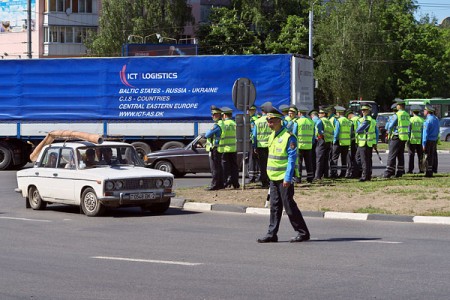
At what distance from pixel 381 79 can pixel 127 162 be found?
60820 millimetres

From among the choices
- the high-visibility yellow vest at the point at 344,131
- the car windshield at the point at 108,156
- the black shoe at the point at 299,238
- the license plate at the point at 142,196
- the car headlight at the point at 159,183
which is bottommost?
the black shoe at the point at 299,238

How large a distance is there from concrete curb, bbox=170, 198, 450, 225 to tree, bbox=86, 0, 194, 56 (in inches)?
2237

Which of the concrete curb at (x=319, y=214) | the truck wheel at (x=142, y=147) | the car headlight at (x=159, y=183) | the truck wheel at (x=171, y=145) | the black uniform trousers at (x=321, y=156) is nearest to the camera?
the concrete curb at (x=319, y=214)

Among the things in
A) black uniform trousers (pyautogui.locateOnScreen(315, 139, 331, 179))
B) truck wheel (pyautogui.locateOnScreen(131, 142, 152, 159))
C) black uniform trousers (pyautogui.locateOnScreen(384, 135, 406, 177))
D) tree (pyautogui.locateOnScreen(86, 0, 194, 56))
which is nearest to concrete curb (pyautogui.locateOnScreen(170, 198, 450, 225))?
black uniform trousers (pyautogui.locateOnScreen(315, 139, 331, 179))

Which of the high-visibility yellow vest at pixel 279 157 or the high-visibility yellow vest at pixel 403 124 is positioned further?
the high-visibility yellow vest at pixel 403 124

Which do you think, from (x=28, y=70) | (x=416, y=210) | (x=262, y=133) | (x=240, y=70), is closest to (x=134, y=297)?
(x=416, y=210)

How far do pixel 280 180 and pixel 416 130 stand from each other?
11719mm

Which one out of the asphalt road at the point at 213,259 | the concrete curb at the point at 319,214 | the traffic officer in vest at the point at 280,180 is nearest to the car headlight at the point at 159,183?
the asphalt road at the point at 213,259

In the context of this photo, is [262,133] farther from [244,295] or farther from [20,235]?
[244,295]

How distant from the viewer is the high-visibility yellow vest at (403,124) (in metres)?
24.1

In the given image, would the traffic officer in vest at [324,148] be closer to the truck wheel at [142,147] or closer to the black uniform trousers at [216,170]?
the black uniform trousers at [216,170]

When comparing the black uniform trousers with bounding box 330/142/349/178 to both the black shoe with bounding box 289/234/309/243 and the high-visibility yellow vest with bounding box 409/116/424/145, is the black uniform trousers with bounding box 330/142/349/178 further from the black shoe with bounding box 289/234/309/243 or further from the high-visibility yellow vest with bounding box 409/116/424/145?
the black shoe with bounding box 289/234/309/243

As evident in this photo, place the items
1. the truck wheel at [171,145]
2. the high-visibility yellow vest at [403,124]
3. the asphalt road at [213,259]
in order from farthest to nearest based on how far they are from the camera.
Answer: the truck wheel at [171,145] → the high-visibility yellow vest at [403,124] → the asphalt road at [213,259]

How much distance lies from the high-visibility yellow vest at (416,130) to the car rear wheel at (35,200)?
32.8ft
